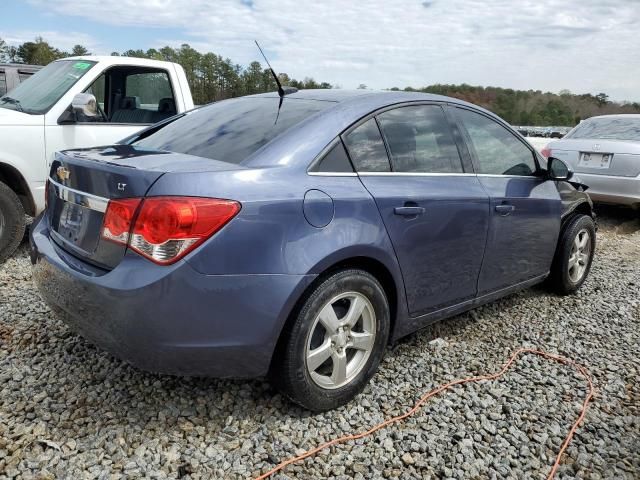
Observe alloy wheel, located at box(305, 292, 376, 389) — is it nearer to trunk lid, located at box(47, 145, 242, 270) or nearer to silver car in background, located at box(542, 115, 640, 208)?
trunk lid, located at box(47, 145, 242, 270)

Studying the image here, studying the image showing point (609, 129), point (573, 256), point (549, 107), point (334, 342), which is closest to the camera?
point (334, 342)

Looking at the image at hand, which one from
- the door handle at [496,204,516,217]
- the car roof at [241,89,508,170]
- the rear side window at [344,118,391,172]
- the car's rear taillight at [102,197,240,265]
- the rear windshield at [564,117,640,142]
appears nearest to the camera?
the car's rear taillight at [102,197,240,265]

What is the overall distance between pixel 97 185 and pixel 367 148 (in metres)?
1.33

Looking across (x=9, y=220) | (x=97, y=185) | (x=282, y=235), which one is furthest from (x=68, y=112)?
(x=282, y=235)

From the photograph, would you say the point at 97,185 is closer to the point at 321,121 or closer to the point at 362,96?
the point at 321,121

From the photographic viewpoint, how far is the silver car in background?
287 inches

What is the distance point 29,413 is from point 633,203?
764cm

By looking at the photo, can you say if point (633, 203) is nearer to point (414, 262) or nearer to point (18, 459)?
point (414, 262)

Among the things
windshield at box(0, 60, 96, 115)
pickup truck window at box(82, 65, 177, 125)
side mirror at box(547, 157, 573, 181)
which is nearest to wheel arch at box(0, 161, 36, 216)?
windshield at box(0, 60, 96, 115)

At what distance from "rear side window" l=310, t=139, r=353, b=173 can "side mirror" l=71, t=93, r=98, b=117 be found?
3.17m

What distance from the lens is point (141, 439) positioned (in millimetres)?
2361

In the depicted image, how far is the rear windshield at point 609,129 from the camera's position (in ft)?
25.6

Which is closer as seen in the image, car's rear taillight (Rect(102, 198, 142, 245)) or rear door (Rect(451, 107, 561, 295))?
car's rear taillight (Rect(102, 198, 142, 245))

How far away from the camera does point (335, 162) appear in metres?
2.61
